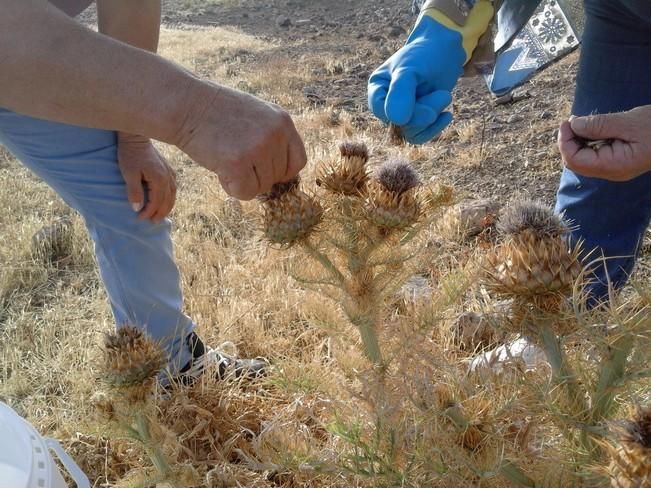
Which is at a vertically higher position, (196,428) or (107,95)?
(107,95)

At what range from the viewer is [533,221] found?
4.73 feet

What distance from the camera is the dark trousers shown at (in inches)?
95.0

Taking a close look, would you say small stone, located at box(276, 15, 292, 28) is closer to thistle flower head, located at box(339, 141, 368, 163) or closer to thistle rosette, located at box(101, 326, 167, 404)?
thistle flower head, located at box(339, 141, 368, 163)

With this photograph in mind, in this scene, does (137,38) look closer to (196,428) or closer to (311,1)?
(196,428)

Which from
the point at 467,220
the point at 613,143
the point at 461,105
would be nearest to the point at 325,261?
the point at 613,143

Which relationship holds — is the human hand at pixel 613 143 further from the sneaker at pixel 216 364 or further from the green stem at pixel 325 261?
the sneaker at pixel 216 364

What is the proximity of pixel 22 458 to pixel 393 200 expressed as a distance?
1163mm

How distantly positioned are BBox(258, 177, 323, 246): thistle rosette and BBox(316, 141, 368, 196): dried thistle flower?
9cm

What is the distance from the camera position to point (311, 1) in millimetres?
23328

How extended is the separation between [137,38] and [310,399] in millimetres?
→ 1466

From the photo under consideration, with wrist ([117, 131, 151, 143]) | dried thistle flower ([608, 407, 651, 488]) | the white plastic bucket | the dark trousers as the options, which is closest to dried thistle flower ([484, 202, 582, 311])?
dried thistle flower ([608, 407, 651, 488])

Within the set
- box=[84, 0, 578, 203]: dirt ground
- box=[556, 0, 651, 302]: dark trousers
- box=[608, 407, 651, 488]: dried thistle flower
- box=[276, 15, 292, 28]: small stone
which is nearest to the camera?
box=[608, 407, 651, 488]: dried thistle flower

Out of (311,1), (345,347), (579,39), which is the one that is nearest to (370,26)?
(311,1)

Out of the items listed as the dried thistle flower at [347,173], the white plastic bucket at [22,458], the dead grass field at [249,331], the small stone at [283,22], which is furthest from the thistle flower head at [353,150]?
the small stone at [283,22]
